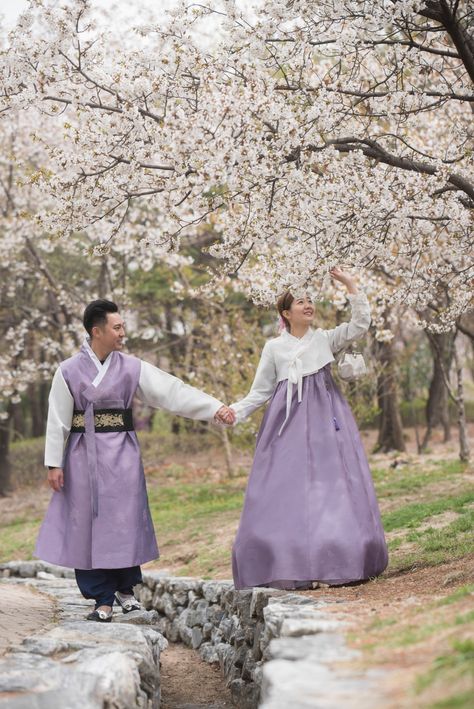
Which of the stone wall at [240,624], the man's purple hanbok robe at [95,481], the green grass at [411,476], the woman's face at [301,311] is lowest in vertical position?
the stone wall at [240,624]

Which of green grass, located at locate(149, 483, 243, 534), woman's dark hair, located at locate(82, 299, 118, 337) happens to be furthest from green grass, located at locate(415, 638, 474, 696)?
green grass, located at locate(149, 483, 243, 534)

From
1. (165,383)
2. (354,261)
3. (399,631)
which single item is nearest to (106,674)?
(399,631)

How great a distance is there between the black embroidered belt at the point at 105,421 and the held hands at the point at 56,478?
27 centimetres

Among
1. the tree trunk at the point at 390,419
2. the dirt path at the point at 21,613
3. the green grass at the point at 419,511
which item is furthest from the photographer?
the tree trunk at the point at 390,419

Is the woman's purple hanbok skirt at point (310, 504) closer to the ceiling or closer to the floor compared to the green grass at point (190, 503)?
closer to the ceiling

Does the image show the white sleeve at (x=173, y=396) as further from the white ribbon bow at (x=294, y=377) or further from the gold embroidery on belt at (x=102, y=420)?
the white ribbon bow at (x=294, y=377)

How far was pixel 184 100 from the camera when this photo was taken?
6.21m

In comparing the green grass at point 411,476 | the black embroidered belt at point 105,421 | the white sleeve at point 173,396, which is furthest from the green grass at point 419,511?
the black embroidered belt at point 105,421

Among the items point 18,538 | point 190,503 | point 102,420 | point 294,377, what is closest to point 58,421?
point 102,420

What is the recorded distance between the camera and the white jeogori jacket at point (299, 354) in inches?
249

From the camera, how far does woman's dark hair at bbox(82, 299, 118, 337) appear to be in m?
6.12

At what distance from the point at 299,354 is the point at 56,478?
1.76 m

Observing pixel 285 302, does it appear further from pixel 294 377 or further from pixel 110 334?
pixel 110 334

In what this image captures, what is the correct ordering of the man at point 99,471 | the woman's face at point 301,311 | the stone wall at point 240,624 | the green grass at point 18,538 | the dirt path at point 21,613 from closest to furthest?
1. the stone wall at point 240,624
2. the dirt path at point 21,613
3. the man at point 99,471
4. the woman's face at point 301,311
5. the green grass at point 18,538
